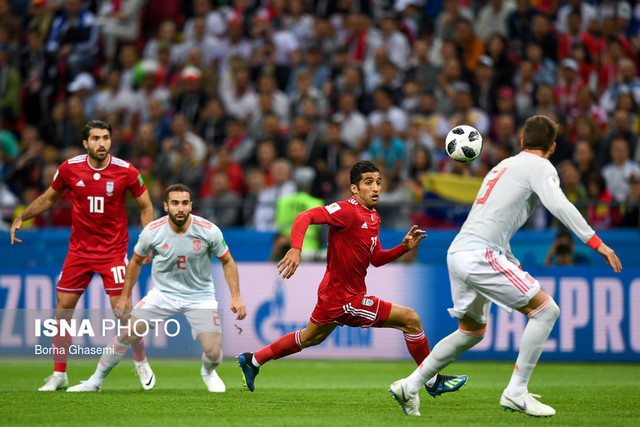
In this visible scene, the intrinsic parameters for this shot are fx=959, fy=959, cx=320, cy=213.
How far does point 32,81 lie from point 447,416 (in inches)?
567

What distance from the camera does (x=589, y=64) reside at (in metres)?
16.6

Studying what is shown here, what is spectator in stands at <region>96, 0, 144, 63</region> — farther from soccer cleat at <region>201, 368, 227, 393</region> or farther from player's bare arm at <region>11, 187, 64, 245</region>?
soccer cleat at <region>201, 368, 227, 393</region>

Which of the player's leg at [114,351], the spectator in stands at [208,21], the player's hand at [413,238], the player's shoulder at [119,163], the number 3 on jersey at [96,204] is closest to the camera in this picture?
the player's hand at [413,238]

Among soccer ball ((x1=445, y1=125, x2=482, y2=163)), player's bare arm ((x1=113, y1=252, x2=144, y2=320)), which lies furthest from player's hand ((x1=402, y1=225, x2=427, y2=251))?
player's bare arm ((x1=113, y1=252, x2=144, y2=320))

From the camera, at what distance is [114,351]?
947cm

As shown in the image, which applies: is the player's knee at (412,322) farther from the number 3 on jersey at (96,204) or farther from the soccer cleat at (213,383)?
the number 3 on jersey at (96,204)

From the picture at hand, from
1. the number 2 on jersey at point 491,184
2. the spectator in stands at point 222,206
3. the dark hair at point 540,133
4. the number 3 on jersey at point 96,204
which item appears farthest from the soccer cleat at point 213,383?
the spectator in stands at point 222,206

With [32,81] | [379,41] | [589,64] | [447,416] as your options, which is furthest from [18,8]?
[447,416]

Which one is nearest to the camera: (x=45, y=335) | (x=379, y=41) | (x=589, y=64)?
(x=45, y=335)

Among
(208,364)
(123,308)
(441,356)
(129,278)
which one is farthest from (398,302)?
(441,356)

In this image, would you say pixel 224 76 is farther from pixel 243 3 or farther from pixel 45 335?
pixel 45 335

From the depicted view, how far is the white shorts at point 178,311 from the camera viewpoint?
9.60m

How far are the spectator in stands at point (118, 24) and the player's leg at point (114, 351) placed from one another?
37.4 ft

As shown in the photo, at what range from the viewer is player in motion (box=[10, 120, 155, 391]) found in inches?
386
